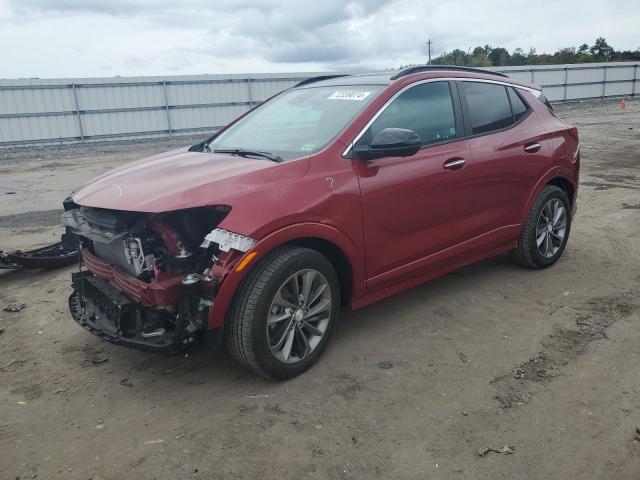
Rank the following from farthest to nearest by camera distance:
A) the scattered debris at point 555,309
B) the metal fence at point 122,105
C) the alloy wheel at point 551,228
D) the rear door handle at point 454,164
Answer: the metal fence at point 122,105
the alloy wheel at point 551,228
the scattered debris at point 555,309
the rear door handle at point 454,164

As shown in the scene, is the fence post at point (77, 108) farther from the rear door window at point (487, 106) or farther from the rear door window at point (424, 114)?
the rear door window at point (424, 114)

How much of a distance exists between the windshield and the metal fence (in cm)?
1795

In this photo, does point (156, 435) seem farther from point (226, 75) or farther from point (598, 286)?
point (226, 75)

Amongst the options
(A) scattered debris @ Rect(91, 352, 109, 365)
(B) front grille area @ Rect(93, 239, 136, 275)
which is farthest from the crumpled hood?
(A) scattered debris @ Rect(91, 352, 109, 365)

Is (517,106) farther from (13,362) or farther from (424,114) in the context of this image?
(13,362)

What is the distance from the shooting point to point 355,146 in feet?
11.7

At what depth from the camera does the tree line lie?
56219mm

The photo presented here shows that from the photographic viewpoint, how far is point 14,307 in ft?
15.2

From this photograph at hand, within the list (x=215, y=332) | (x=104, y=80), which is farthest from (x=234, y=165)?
(x=104, y=80)

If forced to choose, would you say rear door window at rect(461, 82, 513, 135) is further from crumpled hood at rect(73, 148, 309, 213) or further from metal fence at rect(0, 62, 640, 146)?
metal fence at rect(0, 62, 640, 146)

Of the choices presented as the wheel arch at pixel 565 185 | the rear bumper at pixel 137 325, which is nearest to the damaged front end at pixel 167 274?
the rear bumper at pixel 137 325

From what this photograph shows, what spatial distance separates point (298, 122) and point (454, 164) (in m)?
1.19

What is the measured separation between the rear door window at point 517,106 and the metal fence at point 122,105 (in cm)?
1863

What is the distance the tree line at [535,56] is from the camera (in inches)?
2213
